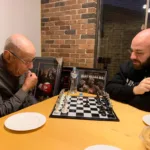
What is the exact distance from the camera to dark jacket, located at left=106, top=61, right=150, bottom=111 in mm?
1399

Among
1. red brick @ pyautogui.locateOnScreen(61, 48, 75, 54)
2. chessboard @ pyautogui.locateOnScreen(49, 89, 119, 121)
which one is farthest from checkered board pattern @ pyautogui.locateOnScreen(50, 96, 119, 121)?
red brick @ pyautogui.locateOnScreen(61, 48, 75, 54)

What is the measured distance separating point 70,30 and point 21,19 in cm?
67

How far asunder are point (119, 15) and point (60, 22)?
865 millimetres

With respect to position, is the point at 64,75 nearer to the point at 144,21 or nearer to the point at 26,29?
the point at 26,29

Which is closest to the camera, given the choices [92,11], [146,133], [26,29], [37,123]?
[146,133]

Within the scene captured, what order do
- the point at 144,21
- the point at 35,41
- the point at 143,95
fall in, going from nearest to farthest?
the point at 143,95
the point at 144,21
the point at 35,41

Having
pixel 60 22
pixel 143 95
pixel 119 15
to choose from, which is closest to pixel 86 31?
pixel 60 22

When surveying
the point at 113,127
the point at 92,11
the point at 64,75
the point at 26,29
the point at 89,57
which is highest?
the point at 92,11

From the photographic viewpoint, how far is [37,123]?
98 cm

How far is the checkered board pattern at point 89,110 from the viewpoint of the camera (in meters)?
1.12

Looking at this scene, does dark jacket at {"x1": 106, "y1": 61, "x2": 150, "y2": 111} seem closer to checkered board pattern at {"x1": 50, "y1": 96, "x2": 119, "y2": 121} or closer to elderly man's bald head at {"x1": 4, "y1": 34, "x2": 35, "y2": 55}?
checkered board pattern at {"x1": 50, "y1": 96, "x2": 119, "y2": 121}

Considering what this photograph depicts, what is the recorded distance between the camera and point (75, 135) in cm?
89

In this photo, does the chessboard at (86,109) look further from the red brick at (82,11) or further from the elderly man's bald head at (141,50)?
the red brick at (82,11)

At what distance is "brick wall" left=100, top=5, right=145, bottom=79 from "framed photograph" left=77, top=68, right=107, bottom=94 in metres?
0.43
